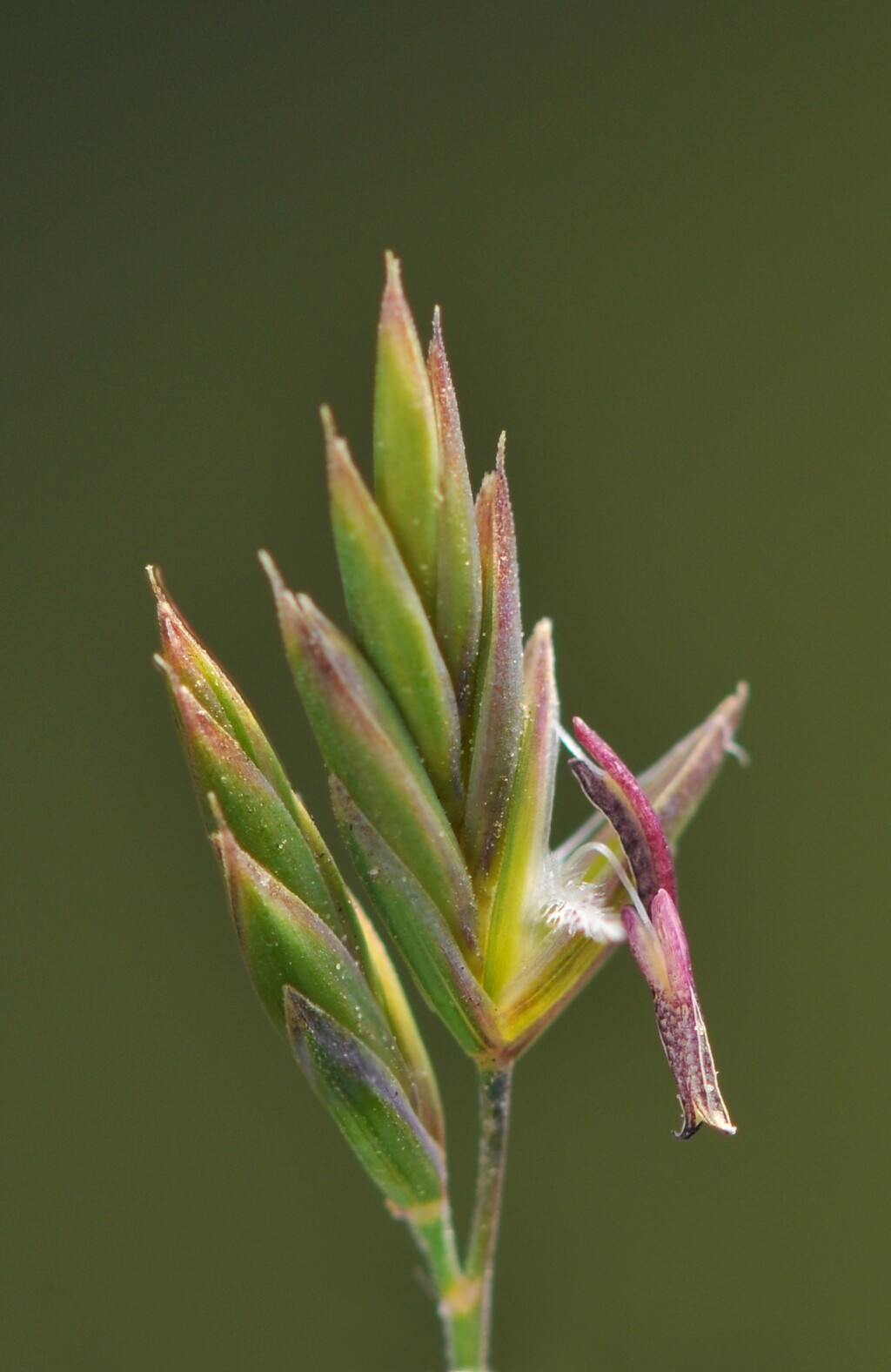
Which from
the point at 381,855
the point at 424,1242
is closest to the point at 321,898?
the point at 381,855

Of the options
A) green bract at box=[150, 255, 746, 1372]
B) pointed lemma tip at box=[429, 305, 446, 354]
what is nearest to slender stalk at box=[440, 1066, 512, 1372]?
green bract at box=[150, 255, 746, 1372]

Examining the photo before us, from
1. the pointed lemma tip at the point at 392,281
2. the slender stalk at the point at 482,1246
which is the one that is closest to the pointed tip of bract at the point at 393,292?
the pointed lemma tip at the point at 392,281

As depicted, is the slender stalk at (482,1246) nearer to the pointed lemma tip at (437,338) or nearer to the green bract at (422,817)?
the green bract at (422,817)

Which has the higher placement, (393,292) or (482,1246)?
(393,292)

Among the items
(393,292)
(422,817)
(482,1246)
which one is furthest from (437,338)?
(482,1246)

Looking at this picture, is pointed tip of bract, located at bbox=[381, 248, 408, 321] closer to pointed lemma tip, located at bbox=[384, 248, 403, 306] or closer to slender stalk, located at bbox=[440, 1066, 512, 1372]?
pointed lemma tip, located at bbox=[384, 248, 403, 306]

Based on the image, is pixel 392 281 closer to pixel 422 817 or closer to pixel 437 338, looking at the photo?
pixel 437 338

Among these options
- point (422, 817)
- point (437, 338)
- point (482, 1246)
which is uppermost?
Answer: point (437, 338)

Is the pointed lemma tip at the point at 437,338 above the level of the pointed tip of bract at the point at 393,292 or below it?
below
